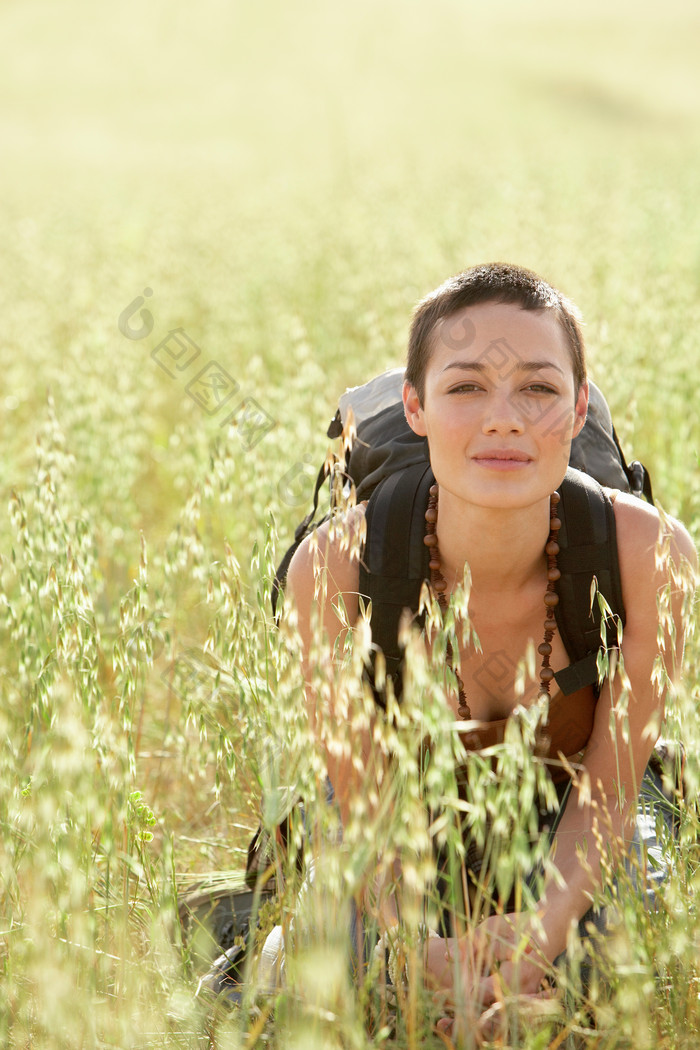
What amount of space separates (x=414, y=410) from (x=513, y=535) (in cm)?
29

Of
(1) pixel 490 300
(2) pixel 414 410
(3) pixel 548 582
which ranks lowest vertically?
(3) pixel 548 582

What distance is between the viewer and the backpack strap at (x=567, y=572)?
1631 millimetres

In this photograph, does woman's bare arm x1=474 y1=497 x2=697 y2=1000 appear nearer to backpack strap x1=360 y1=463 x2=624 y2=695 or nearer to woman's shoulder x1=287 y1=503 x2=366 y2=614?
backpack strap x1=360 y1=463 x2=624 y2=695

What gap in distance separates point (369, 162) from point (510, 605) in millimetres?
13062

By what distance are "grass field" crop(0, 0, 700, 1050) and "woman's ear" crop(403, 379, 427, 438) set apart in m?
0.31

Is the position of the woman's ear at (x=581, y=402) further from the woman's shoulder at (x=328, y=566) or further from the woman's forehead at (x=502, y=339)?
the woman's shoulder at (x=328, y=566)

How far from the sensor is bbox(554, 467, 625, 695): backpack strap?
63.8 inches

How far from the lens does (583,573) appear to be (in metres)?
1.64

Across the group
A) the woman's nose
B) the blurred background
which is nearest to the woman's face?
the woman's nose

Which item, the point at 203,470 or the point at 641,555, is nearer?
the point at 641,555

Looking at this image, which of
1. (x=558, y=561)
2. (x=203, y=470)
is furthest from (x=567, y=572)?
(x=203, y=470)

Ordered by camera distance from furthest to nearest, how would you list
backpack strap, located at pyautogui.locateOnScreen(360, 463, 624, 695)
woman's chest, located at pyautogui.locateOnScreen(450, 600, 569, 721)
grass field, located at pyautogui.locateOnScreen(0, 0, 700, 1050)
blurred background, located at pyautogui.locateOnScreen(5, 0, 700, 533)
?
blurred background, located at pyautogui.locateOnScreen(5, 0, 700, 533), woman's chest, located at pyautogui.locateOnScreen(450, 600, 569, 721), backpack strap, located at pyautogui.locateOnScreen(360, 463, 624, 695), grass field, located at pyautogui.locateOnScreen(0, 0, 700, 1050)

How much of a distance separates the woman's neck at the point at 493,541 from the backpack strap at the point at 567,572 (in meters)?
0.04

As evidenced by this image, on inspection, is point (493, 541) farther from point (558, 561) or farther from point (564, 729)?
point (564, 729)
